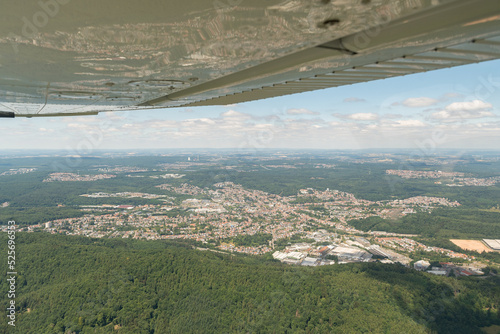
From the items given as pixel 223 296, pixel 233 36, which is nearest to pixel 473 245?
pixel 223 296

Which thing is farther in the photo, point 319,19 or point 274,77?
point 274,77

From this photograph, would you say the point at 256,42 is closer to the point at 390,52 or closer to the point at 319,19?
the point at 319,19

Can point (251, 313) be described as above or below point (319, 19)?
below

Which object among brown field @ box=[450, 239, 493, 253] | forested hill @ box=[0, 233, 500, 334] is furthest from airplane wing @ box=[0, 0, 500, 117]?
brown field @ box=[450, 239, 493, 253]

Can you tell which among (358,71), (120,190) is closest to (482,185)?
(358,71)

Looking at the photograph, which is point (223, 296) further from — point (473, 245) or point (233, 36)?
point (473, 245)

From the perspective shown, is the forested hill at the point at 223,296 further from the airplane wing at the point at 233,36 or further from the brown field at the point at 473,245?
the airplane wing at the point at 233,36
